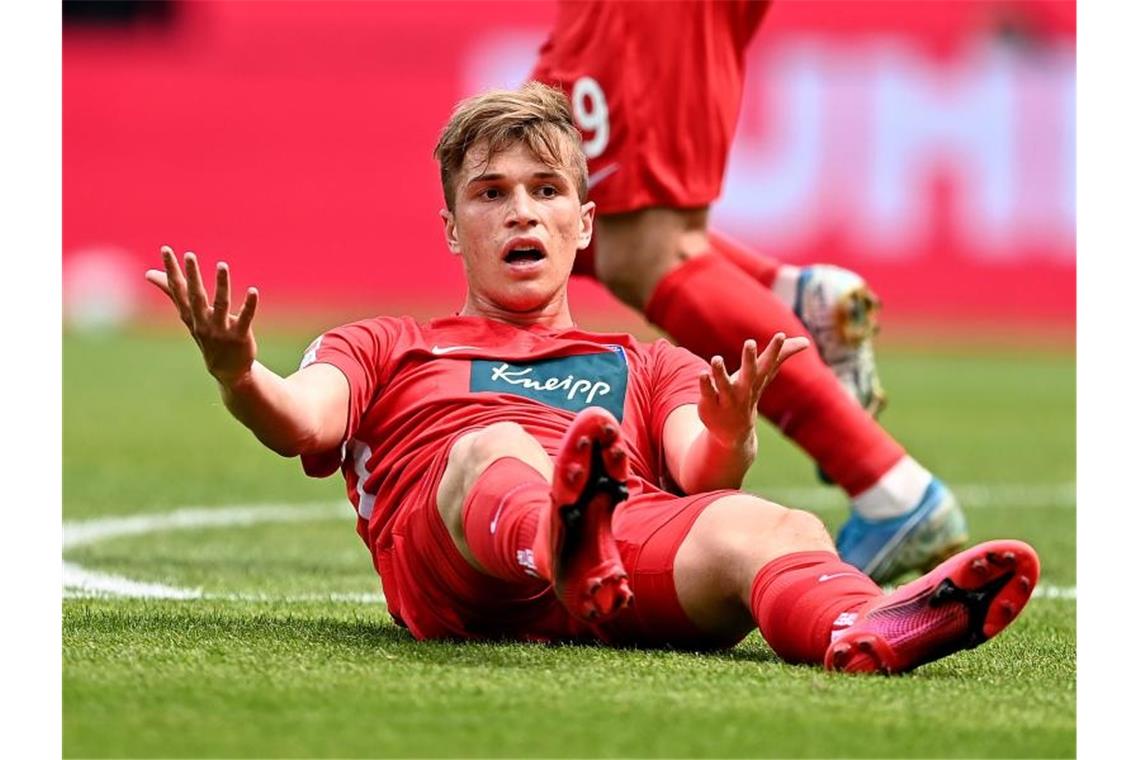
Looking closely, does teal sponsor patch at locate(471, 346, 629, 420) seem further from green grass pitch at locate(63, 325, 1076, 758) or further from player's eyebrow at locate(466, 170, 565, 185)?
green grass pitch at locate(63, 325, 1076, 758)

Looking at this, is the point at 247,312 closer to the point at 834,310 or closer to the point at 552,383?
the point at 552,383

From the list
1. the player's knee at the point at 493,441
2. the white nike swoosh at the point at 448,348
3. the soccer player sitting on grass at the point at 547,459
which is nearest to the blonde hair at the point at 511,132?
the soccer player sitting on grass at the point at 547,459

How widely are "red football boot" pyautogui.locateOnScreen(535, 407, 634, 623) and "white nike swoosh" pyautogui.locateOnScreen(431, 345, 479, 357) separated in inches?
28.5

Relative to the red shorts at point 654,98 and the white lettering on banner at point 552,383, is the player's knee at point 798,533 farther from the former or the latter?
the red shorts at point 654,98

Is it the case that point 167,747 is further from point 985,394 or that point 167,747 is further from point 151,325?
point 151,325

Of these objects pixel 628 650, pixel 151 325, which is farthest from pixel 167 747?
pixel 151 325

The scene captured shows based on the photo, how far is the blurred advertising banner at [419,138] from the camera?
12.4 meters

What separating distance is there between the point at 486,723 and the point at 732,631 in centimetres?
72

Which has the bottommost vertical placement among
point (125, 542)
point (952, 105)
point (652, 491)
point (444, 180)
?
point (125, 542)

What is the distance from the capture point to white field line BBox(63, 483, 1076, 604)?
351 cm

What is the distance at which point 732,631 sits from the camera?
278 cm

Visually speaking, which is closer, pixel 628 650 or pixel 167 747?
pixel 167 747

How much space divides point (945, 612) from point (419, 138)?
10579 mm

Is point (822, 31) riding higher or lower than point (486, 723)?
higher
